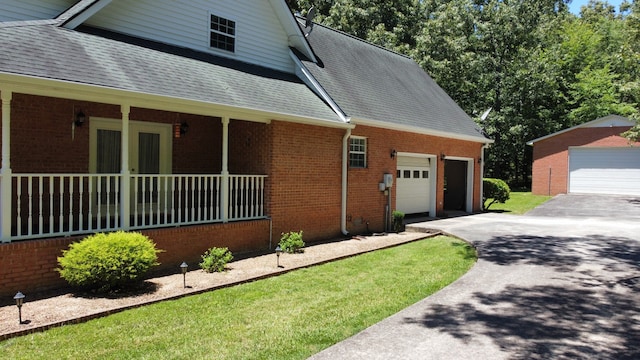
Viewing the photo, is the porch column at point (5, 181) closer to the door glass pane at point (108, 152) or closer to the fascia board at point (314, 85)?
the door glass pane at point (108, 152)

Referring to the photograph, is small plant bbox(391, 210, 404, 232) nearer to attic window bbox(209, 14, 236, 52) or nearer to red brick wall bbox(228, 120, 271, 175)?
red brick wall bbox(228, 120, 271, 175)

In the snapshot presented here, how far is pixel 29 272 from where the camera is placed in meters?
6.66

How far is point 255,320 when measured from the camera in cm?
582

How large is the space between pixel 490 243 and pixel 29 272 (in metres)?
9.87

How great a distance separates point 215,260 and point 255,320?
9.49 ft

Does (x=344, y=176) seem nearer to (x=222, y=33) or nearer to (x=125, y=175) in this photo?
(x=222, y=33)

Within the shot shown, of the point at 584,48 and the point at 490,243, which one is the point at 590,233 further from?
the point at 584,48

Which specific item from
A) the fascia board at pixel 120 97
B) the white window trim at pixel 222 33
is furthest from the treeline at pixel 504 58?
the fascia board at pixel 120 97

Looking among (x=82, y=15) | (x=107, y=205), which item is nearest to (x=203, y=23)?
(x=82, y=15)

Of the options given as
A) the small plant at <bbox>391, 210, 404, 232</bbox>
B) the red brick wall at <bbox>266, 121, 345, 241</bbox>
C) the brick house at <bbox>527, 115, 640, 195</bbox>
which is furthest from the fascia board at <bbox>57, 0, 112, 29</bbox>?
the brick house at <bbox>527, 115, 640, 195</bbox>

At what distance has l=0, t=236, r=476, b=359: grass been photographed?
483cm

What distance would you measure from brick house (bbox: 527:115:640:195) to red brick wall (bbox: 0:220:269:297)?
24159 mm

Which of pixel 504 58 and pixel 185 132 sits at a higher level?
pixel 504 58

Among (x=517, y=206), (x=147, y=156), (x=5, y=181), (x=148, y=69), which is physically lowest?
(x=517, y=206)
